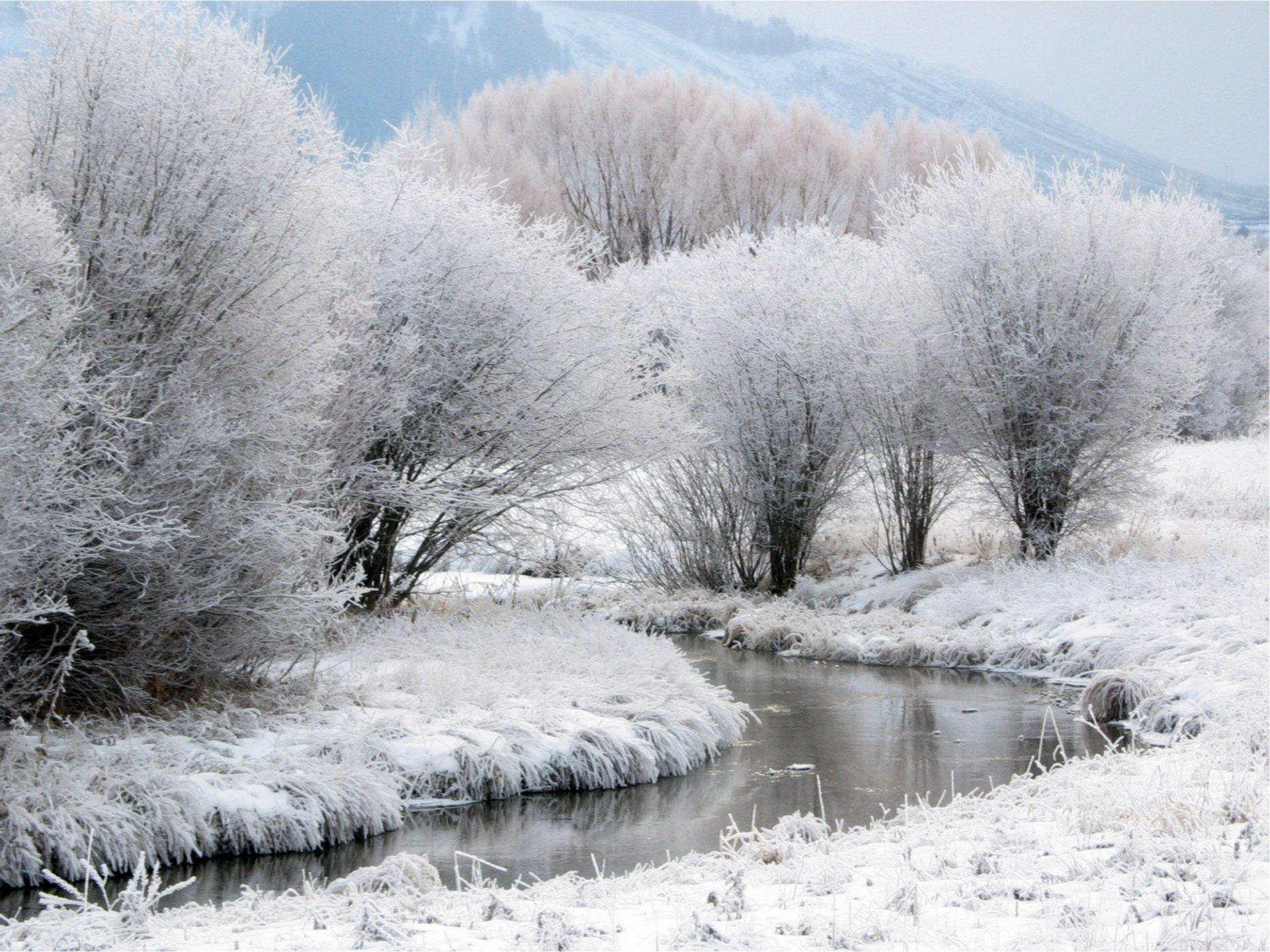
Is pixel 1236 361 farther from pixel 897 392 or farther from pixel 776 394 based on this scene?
pixel 776 394

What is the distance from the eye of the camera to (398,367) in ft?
40.7

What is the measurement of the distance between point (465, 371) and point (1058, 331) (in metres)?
8.69

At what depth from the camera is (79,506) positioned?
7332 millimetres

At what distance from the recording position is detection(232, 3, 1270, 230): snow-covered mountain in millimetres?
112500

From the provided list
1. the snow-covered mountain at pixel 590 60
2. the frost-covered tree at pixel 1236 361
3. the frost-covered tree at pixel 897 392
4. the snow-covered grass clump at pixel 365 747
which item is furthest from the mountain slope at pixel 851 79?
the snow-covered grass clump at pixel 365 747

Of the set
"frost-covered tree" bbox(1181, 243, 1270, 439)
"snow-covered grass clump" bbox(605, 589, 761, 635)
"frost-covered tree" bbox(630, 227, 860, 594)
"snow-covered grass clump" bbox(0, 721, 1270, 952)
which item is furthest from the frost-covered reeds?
"frost-covered tree" bbox(1181, 243, 1270, 439)

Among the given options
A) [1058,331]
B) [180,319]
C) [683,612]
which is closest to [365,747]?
[180,319]

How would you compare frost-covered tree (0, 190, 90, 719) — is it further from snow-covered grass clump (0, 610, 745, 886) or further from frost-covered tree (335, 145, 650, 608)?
frost-covered tree (335, 145, 650, 608)

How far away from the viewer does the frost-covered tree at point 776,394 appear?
19.1 m

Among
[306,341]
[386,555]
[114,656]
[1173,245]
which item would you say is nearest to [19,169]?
[306,341]

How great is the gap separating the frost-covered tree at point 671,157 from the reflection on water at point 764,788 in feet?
83.4

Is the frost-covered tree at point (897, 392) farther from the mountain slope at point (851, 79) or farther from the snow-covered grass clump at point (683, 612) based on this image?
the mountain slope at point (851, 79)

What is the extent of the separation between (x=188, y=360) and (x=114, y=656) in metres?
2.16

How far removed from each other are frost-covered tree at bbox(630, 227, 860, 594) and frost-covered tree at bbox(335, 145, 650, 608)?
521 cm
